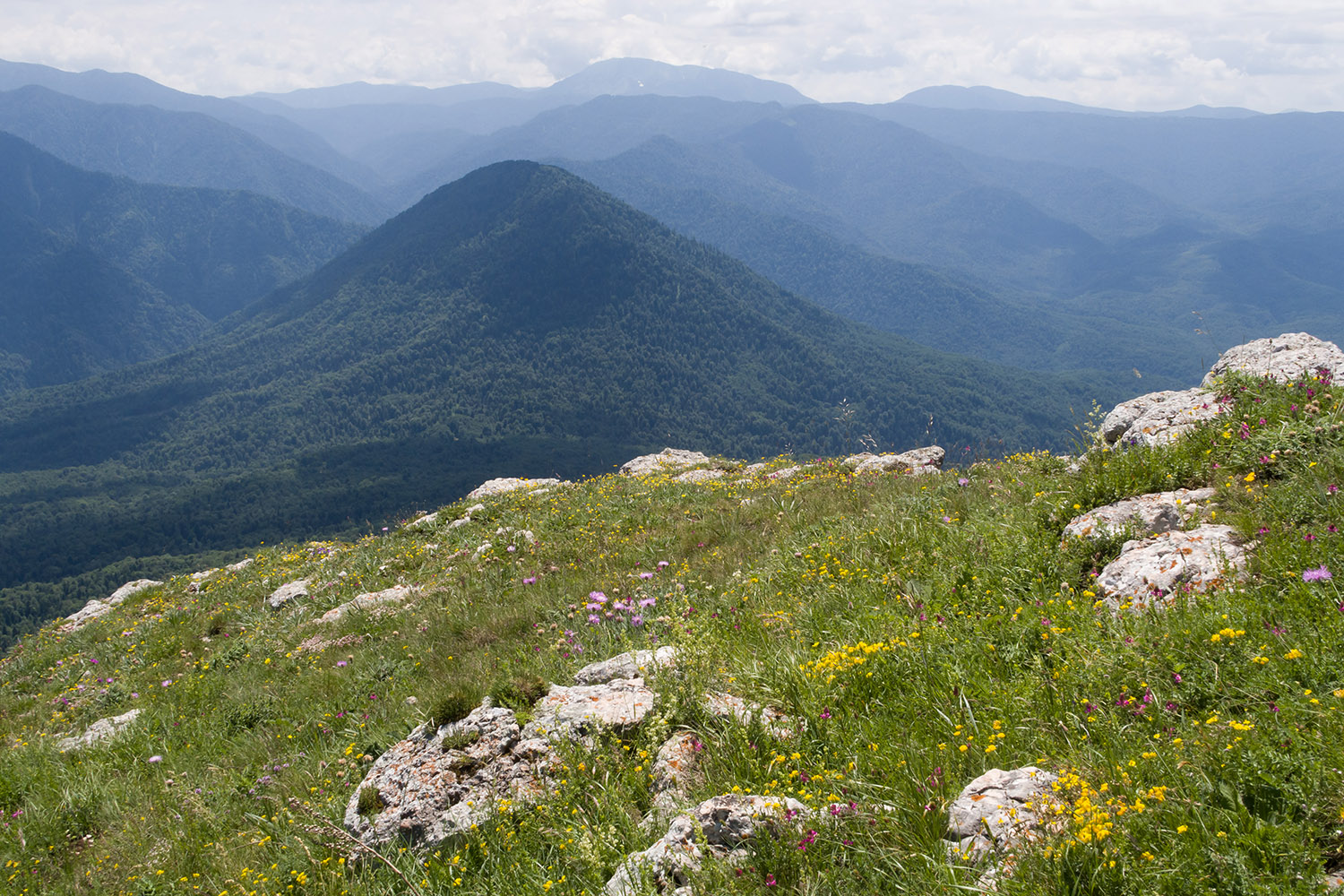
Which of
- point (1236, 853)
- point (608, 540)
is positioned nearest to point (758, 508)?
point (608, 540)

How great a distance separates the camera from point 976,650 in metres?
4.30

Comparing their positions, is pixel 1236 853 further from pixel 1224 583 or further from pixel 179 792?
pixel 179 792

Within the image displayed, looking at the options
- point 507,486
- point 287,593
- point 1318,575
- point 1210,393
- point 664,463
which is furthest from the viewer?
point 507,486

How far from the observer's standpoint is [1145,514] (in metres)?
5.43

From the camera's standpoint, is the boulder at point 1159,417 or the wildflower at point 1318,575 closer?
the wildflower at point 1318,575

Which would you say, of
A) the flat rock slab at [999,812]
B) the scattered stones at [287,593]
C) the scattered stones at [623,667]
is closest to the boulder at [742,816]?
the flat rock slab at [999,812]

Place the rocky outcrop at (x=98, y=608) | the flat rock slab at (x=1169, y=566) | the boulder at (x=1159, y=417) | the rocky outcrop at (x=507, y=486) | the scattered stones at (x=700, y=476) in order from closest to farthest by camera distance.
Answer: the flat rock slab at (x=1169, y=566)
the boulder at (x=1159, y=417)
the scattered stones at (x=700, y=476)
the rocky outcrop at (x=98, y=608)
the rocky outcrop at (x=507, y=486)

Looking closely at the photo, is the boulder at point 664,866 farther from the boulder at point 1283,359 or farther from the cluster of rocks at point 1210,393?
the boulder at point 1283,359

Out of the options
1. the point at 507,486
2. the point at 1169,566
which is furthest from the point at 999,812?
the point at 507,486

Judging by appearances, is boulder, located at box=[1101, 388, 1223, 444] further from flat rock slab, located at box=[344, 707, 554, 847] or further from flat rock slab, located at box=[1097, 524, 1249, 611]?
flat rock slab, located at box=[344, 707, 554, 847]

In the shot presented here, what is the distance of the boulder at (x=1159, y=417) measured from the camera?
22.4 feet

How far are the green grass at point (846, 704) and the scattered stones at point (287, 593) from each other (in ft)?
7.91

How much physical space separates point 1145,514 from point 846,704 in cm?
306

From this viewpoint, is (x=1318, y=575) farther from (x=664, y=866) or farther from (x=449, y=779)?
(x=449, y=779)
